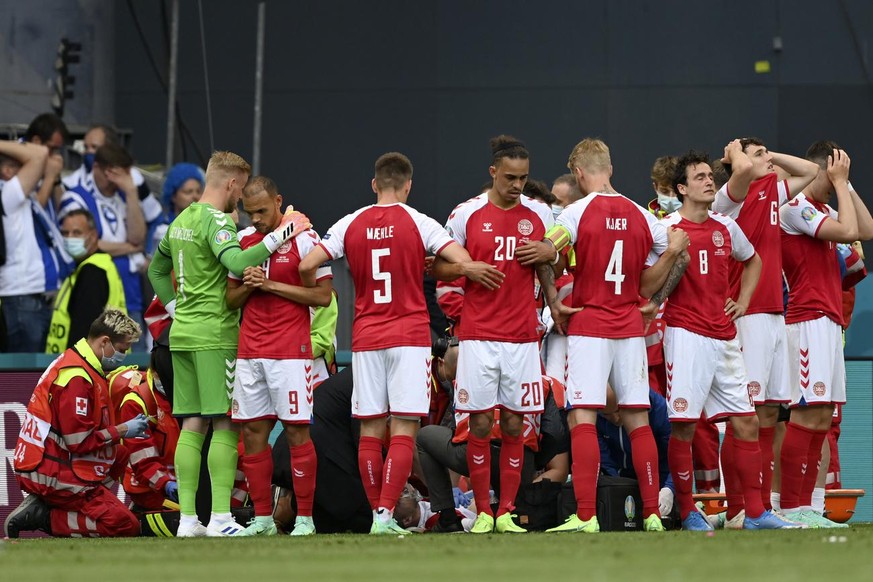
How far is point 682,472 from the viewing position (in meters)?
8.55

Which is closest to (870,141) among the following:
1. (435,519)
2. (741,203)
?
Result: (741,203)

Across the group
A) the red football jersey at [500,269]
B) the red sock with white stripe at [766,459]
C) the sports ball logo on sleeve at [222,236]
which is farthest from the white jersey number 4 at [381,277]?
the red sock with white stripe at [766,459]

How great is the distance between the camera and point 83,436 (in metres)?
9.18

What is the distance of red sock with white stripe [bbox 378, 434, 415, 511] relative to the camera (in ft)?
26.8

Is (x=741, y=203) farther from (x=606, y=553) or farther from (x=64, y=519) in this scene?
(x=64, y=519)

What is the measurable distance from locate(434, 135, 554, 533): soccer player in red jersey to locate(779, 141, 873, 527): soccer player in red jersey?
5.36ft

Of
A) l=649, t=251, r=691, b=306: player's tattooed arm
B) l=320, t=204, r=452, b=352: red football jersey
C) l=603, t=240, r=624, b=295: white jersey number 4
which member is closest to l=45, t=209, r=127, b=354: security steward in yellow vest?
l=320, t=204, r=452, b=352: red football jersey

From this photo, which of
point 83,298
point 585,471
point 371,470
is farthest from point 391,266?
point 83,298

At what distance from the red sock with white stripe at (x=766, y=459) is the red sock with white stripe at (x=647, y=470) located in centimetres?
83

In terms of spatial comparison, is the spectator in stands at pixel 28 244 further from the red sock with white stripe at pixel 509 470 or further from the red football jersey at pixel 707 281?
the red football jersey at pixel 707 281

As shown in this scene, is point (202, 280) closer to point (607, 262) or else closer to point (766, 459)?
point (607, 262)

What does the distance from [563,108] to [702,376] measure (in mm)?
6262

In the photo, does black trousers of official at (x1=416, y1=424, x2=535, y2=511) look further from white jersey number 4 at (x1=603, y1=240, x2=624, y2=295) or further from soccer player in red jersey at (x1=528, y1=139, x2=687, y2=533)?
white jersey number 4 at (x1=603, y1=240, x2=624, y2=295)

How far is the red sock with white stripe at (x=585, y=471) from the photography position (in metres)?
8.11
